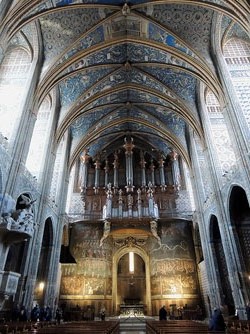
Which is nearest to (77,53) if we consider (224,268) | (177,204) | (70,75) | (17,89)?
(70,75)

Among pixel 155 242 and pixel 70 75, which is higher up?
pixel 70 75

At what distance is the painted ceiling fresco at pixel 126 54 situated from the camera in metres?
12.9

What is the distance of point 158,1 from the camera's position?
12484mm

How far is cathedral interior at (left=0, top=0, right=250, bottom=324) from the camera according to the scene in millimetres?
11789

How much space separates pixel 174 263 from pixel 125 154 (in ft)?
35.8

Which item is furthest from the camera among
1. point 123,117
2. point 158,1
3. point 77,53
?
point 123,117

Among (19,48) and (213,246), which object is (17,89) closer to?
(19,48)

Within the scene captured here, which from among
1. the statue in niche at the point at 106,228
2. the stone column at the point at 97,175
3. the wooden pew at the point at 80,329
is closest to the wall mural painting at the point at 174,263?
the statue in niche at the point at 106,228

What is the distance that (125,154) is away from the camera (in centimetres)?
2467

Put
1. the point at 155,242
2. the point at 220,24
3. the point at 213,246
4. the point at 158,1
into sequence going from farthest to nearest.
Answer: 1. the point at 155,242
2. the point at 213,246
3. the point at 220,24
4. the point at 158,1

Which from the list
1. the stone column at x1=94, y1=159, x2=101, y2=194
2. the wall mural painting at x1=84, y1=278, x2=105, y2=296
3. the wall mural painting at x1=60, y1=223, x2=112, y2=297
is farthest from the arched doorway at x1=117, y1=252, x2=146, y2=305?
the stone column at x1=94, y1=159, x2=101, y2=194

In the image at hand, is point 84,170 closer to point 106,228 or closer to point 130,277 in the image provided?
point 106,228

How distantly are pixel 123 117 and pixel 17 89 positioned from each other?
11166 millimetres

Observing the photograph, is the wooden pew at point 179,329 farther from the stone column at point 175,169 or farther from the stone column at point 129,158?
the stone column at point 175,169
